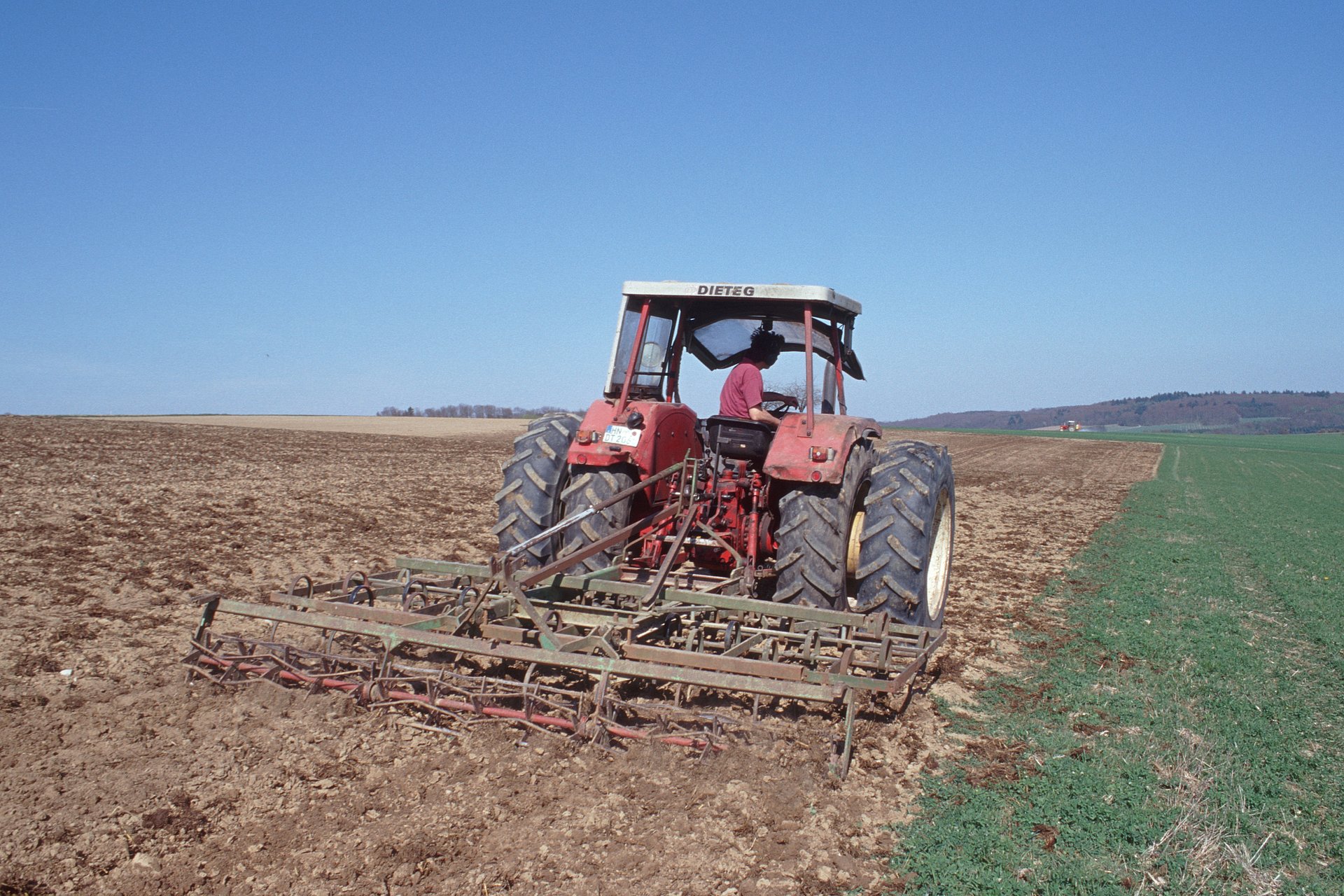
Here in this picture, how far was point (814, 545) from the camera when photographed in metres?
4.88

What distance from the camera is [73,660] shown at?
4805 millimetres

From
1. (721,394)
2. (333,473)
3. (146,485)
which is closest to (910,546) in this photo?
(721,394)

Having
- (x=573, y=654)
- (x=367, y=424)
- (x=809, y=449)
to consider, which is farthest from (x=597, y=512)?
(x=367, y=424)

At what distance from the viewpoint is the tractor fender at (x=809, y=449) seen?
4906mm

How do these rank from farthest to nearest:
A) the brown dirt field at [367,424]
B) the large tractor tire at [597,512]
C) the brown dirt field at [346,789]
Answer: the brown dirt field at [367,424], the large tractor tire at [597,512], the brown dirt field at [346,789]

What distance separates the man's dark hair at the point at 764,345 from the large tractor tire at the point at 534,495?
136 centimetres

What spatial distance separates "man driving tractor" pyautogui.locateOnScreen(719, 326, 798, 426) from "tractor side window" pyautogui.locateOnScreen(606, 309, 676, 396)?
478 millimetres

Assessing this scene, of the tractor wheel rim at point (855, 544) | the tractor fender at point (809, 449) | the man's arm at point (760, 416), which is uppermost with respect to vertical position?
the man's arm at point (760, 416)

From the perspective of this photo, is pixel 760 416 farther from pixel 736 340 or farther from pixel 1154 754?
pixel 1154 754

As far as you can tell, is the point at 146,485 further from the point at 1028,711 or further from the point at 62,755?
the point at 1028,711

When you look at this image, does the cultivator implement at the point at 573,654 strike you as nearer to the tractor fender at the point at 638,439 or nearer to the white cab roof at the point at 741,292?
the tractor fender at the point at 638,439

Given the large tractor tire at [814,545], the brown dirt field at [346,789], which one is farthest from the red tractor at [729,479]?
the brown dirt field at [346,789]

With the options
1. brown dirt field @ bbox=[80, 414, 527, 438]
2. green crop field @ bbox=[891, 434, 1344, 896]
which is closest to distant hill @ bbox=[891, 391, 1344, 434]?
brown dirt field @ bbox=[80, 414, 527, 438]

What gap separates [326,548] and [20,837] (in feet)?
19.7
